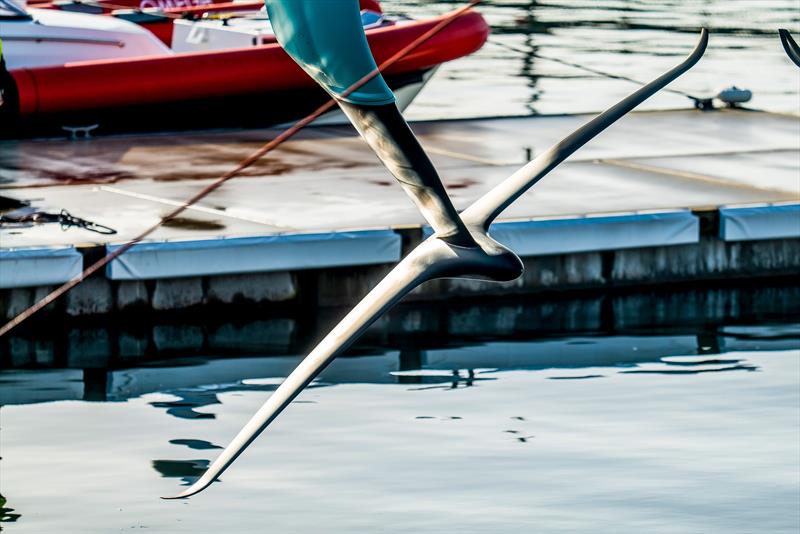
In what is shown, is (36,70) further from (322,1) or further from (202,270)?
(322,1)

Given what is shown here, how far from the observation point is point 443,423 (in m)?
9.80

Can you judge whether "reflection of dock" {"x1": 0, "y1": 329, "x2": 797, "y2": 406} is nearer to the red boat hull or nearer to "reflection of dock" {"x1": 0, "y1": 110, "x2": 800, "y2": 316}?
"reflection of dock" {"x1": 0, "y1": 110, "x2": 800, "y2": 316}

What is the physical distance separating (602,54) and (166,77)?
36.5 feet

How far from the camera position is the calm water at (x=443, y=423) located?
8.37 m

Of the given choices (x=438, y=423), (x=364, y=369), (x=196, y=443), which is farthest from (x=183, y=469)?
(x=364, y=369)

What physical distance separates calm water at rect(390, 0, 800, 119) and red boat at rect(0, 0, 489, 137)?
8.48 feet

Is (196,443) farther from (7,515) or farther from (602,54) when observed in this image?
(602,54)

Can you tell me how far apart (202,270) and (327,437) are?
222 centimetres

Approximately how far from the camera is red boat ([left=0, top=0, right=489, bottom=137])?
1547 centimetres

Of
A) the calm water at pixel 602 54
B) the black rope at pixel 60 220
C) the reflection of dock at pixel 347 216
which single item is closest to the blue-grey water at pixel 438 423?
the reflection of dock at pixel 347 216

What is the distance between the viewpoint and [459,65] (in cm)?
2531

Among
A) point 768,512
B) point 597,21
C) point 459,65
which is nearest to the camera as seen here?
point 768,512

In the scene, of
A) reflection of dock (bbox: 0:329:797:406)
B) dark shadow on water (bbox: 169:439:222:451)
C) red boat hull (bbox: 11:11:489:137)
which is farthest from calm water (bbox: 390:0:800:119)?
dark shadow on water (bbox: 169:439:222:451)

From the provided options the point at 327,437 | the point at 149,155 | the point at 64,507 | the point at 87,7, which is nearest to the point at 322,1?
the point at 64,507
